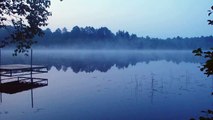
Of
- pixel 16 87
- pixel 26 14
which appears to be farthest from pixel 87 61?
pixel 26 14

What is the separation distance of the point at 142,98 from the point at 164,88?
18.1ft

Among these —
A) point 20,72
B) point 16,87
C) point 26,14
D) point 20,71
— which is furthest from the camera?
point 20,71

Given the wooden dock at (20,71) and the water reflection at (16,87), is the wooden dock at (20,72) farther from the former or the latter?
the water reflection at (16,87)

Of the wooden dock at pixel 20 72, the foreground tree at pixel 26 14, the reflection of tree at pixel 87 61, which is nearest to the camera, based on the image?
the foreground tree at pixel 26 14

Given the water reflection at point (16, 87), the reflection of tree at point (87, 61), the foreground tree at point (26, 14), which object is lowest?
the water reflection at point (16, 87)

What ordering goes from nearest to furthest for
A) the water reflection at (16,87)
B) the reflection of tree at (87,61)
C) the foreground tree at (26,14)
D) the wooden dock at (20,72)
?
the foreground tree at (26,14) < the water reflection at (16,87) < the wooden dock at (20,72) < the reflection of tree at (87,61)

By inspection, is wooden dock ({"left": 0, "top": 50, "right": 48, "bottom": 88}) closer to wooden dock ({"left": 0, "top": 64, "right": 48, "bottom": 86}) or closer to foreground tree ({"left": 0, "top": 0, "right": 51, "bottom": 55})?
wooden dock ({"left": 0, "top": 64, "right": 48, "bottom": 86})

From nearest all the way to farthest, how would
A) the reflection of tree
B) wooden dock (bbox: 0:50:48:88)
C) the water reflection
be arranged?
the water reflection < wooden dock (bbox: 0:50:48:88) < the reflection of tree

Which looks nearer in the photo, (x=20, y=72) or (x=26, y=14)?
(x=26, y=14)

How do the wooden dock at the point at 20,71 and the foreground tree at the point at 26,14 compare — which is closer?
the foreground tree at the point at 26,14

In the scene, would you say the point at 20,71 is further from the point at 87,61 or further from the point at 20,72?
the point at 87,61

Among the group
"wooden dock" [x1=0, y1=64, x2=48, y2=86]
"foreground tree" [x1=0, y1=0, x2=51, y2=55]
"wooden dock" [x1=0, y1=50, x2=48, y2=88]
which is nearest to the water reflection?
"wooden dock" [x1=0, y1=50, x2=48, y2=88]

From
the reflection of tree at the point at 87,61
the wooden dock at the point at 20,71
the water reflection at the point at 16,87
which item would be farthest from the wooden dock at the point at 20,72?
the reflection of tree at the point at 87,61

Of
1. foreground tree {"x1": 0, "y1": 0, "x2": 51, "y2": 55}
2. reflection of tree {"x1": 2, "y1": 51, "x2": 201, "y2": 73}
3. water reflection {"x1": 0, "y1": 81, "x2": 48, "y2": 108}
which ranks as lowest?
water reflection {"x1": 0, "y1": 81, "x2": 48, "y2": 108}
